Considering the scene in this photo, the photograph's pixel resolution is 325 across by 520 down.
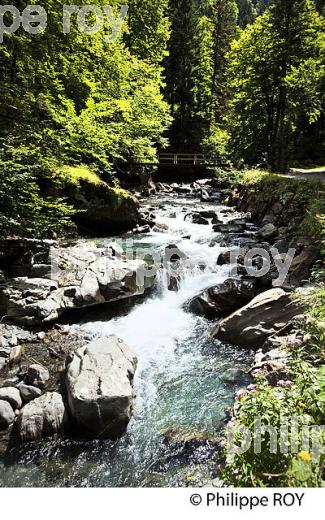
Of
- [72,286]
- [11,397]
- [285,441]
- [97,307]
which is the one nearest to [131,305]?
[97,307]

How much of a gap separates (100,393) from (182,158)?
25.7m

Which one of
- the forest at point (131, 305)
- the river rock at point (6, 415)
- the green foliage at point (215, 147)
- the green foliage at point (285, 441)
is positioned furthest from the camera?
the green foliage at point (215, 147)

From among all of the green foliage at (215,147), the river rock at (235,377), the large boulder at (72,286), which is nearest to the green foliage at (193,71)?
the green foliage at (215,147)

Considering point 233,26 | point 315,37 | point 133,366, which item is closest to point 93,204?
point 133,366

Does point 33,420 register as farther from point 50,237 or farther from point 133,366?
point 50,237

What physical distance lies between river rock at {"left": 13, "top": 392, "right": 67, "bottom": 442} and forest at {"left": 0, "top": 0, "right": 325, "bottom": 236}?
3048 mm

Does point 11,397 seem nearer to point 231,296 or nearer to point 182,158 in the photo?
point 231,296

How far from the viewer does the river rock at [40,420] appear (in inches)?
172

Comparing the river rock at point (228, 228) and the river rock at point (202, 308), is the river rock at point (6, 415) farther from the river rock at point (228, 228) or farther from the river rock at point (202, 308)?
the river rock at point (228, 228)

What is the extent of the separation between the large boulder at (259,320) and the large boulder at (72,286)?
250 cm

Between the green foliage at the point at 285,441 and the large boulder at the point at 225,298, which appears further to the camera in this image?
the large boulder at the point at 225,298

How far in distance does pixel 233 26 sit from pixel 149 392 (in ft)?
133

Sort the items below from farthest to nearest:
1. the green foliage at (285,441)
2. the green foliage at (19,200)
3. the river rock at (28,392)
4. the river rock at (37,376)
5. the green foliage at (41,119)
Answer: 1. the green foliage at (41,119)
2. the green foliage at (19,200)
3. the river rock at (37,376)
4. the river rock at (28,392)
5. the green foliage at (285,441)

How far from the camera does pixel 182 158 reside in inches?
1097
